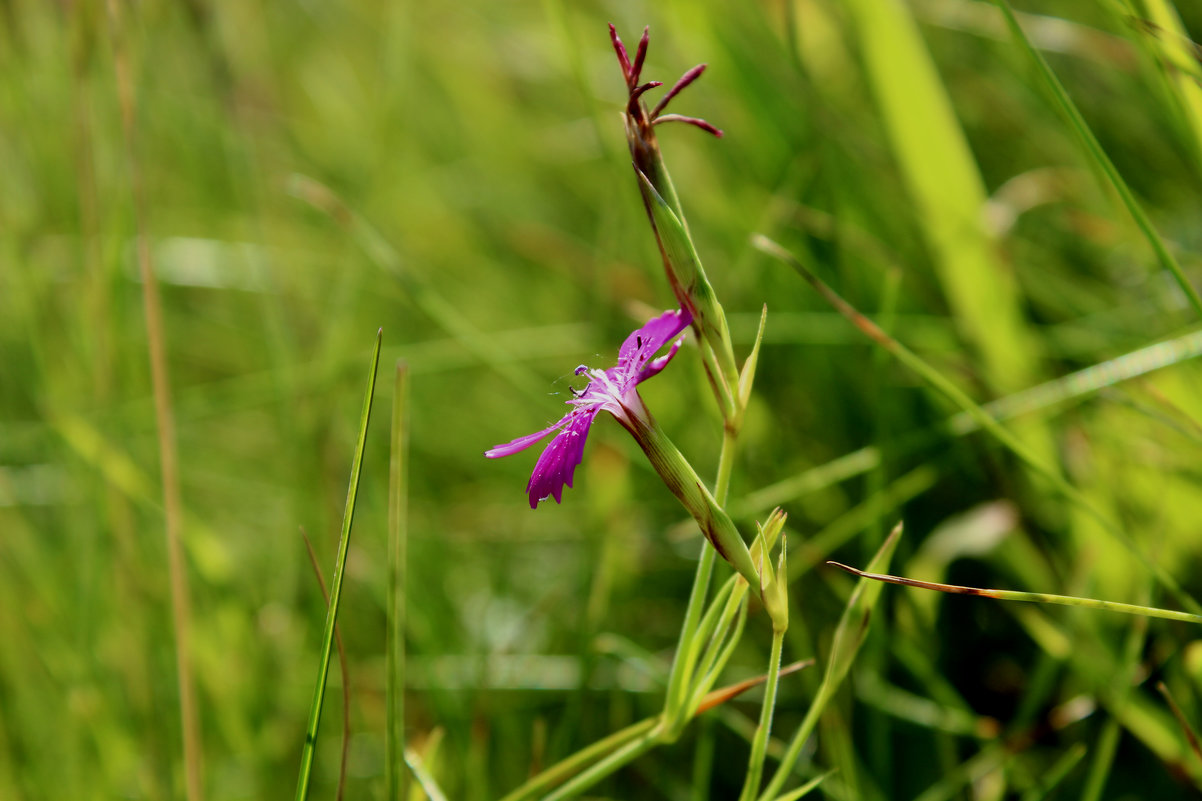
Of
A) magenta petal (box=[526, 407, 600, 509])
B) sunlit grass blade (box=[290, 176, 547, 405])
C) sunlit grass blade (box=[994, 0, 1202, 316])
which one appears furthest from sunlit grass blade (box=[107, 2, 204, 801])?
sunlit grass blade (box=[994, 0, 1202, 316])

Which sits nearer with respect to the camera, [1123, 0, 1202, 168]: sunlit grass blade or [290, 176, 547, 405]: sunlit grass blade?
[1123, 0, 1202, 168]: sunlit grass blade

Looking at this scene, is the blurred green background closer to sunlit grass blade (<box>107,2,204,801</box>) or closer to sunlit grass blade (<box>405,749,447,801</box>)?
sunlit grass blade (<box>107,2,204,801</box>)

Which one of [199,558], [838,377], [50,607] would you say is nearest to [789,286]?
[838,377]

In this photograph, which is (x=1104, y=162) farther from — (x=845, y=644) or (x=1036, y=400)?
(x=845, y=644)

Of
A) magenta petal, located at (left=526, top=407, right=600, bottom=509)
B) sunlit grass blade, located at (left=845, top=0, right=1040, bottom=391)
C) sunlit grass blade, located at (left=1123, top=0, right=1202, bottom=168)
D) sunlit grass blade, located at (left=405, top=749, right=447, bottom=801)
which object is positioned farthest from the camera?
sunlit grass blade, located at (left=845, top=0, right=1040, bottom=391)

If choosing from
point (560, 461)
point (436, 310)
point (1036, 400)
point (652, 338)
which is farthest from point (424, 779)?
point (1036, 400)

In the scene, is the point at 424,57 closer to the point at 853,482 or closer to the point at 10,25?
the point at 10,25

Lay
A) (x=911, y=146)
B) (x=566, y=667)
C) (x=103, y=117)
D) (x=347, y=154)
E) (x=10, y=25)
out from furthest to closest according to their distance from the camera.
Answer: (x=347, y=154)
(x=103, y=117)
(x=10, y=25)
(x=911, y=146)
(x=566, y=667)

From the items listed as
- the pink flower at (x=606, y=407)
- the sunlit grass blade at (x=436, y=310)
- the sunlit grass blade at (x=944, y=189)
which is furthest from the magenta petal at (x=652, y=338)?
the sunlit grass blade at (x=944, y=189)
